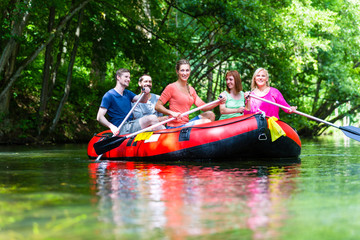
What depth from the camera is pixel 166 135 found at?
7.88 meters

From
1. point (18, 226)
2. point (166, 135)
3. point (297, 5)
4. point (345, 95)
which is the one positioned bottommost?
point (18, 226)

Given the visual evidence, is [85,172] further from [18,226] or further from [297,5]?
[297,5]

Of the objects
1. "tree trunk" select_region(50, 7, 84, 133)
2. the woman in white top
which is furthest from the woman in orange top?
"tree trunk" select_region(50, 7, 84, 133)

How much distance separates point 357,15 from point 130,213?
21.1 m

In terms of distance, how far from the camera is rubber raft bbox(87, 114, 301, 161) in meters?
7.44

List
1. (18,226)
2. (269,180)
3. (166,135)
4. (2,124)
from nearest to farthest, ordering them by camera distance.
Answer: (18,226)
(269,180)
(166,135)
(2,124)

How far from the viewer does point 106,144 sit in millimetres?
8375

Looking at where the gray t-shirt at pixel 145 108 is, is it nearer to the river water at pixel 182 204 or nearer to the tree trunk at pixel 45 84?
the river water at pixel 182 204

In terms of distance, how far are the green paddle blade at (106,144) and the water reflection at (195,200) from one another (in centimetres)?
177

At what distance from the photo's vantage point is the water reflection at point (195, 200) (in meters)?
3.10

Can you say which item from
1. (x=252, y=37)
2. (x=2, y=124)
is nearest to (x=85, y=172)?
(x=2, y=124)

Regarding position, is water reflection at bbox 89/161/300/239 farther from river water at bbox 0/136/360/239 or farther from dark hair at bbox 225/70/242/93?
dark hair at bbox 225/70/242/93

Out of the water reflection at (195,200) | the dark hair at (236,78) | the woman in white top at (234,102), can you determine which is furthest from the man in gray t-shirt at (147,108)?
the water reflection at (195,200)

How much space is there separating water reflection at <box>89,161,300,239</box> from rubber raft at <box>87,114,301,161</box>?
3.11 feet
